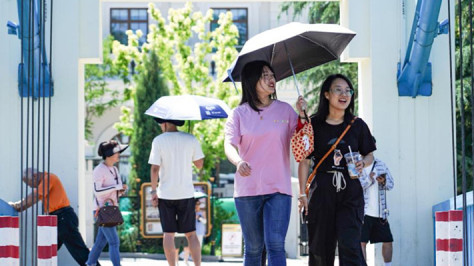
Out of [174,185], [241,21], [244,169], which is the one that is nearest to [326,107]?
[244,169]

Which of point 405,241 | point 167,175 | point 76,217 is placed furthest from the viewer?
point 405,241

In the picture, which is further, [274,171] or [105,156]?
[105,156]

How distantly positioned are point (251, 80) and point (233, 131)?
0.48m

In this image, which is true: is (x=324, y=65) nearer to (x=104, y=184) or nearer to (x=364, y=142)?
(x=104, y=184)

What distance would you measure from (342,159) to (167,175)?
3.58 m

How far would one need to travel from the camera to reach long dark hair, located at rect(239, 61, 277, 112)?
8.40m

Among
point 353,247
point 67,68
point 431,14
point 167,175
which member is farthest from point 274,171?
point 67,68

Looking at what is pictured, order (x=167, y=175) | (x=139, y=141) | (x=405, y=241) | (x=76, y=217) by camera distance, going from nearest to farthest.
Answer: (x=167, y=175), (x=76, y=217), (x=405, y=241), (x=139, y=141)

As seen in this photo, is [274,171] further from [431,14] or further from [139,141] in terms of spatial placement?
[139,141]

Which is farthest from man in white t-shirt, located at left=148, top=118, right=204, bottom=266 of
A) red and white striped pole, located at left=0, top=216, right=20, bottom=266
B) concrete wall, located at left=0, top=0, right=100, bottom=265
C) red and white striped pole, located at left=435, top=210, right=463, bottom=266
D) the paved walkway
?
the paved walkway

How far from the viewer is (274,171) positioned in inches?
322

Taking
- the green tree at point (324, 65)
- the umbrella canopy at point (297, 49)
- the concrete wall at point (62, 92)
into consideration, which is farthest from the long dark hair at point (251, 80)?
the green tree at point (324, 65)

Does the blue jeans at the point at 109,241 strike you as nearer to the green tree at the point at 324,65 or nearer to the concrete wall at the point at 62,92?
the concrete wall at the point at 62,92

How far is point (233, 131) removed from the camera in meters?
8.32
